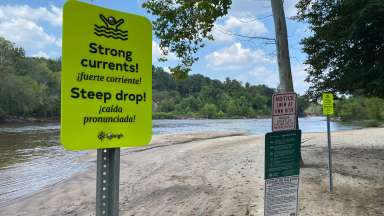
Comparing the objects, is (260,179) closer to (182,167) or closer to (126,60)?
(182,167)

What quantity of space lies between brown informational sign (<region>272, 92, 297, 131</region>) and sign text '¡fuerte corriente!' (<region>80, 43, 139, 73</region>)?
2.86 metres

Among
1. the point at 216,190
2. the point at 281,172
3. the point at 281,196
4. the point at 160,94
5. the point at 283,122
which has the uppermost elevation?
the point at 160,94

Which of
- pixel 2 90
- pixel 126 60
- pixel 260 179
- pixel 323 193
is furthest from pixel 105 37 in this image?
pixel 2 90

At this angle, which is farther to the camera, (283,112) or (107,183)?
(283,112)

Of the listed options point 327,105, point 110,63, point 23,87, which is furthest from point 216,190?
point 23,87

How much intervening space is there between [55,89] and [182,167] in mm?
85557

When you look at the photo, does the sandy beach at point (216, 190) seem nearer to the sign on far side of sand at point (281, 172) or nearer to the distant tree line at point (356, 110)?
the sign on far side of sand at point (281, 172)

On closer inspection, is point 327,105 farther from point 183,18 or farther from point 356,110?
point 356,110

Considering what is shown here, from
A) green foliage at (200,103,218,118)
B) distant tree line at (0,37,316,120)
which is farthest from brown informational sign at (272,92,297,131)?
green foliage at (200,103,218,118)

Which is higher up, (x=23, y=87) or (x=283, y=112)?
(x=23, y=87)

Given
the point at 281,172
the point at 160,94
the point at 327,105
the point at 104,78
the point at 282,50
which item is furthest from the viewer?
the point at 160,94

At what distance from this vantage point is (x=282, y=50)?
425 inches

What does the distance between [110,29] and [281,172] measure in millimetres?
3062

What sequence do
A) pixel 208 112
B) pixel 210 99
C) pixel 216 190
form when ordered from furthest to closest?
pixel 210 99 < pixel 208 112 < pixel 216 190
